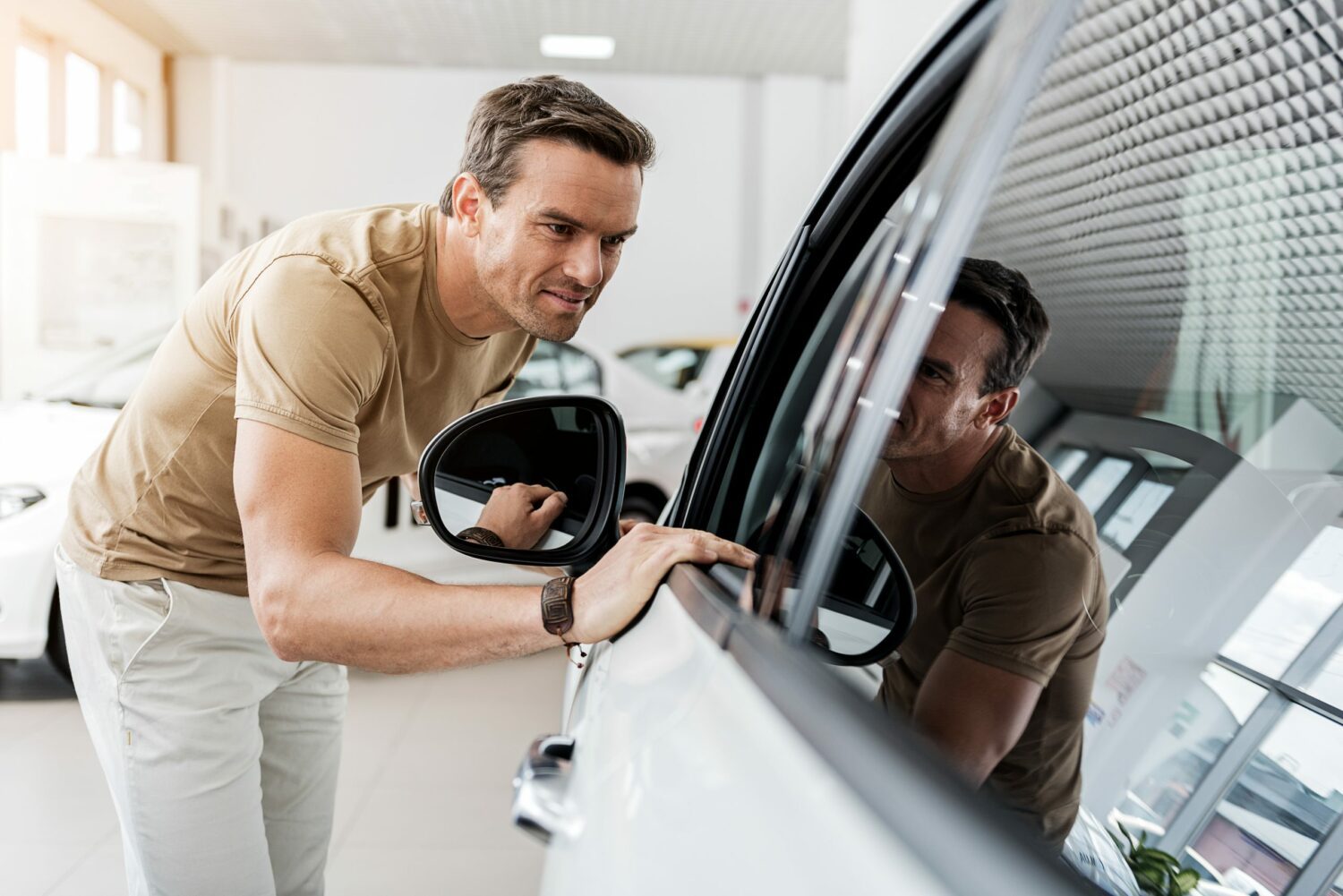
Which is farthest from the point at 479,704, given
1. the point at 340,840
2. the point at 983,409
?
the point at 983,409

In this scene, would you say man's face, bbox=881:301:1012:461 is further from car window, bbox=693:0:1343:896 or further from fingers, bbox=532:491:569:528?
fingers, bbox=532:491:569:528

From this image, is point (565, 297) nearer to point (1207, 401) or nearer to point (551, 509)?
point (551, 509)

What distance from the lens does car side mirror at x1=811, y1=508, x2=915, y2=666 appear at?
691mm

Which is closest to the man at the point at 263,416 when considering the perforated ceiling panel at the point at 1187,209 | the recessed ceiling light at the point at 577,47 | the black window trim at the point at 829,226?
the black window trim at the point at 829,226

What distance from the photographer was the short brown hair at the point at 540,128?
1.35m

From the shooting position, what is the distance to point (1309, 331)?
0.47m

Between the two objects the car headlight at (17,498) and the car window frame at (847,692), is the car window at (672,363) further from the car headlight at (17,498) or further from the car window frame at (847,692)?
the car window frame at (847,692)

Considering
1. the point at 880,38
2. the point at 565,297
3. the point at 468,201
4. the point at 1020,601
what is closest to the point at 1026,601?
the point at 1020,601

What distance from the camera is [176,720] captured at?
56.6 inches

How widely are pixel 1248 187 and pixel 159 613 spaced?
1.38 meters

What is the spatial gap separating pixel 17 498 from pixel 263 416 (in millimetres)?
2799

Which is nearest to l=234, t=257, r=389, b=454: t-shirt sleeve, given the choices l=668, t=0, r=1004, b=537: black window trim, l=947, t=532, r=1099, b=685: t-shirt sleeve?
l=668, t=0, r=1004, b=537: black window trim

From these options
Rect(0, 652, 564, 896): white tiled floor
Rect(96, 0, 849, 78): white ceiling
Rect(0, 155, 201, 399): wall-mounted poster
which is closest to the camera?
Rect(0, 652, 564, 896): white tiled floor

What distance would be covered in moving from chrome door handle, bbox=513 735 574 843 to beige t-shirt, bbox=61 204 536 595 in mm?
407
